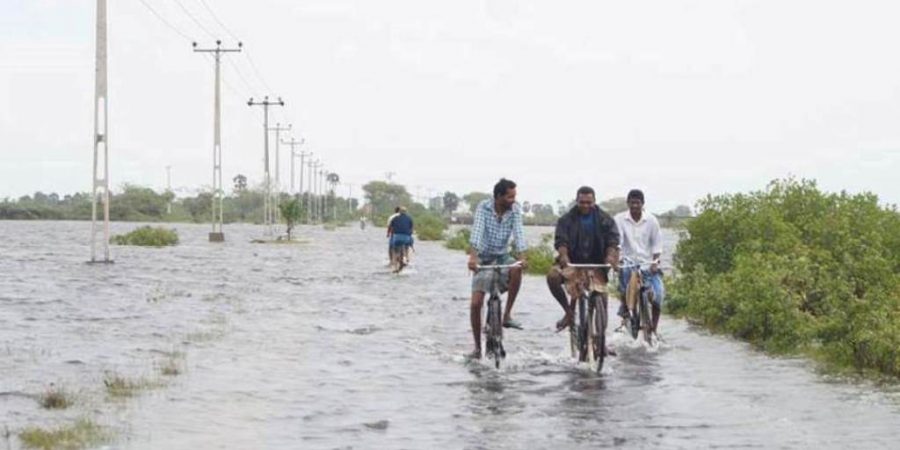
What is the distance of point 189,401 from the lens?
37.7 feet

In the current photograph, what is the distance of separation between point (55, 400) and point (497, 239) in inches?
194

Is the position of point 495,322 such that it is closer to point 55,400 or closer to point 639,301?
point 639,301

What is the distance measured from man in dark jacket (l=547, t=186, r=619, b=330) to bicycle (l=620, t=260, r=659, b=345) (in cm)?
154

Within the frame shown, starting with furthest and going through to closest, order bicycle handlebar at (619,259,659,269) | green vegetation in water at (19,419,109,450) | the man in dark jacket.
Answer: bicycle handlebar at (619,259,659,269) < the man in dark jacket < green vegetation in water at (19,419,109,450)

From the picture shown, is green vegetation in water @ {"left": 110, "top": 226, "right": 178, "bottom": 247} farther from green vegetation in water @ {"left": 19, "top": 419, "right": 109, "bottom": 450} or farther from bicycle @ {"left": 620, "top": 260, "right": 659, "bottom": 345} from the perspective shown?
green vegetation in water @ {"left": 19, "top": 419, "right": 109, "bottom": 450}

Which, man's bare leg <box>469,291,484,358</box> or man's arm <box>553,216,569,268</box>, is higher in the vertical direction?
man's arm <box>553,216,569,268</box>

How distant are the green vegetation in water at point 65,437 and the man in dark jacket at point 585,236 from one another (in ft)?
18.2

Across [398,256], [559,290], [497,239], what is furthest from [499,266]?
[398,256]

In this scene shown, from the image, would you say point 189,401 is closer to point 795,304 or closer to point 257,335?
point 257,335

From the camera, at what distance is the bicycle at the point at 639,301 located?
15.6m

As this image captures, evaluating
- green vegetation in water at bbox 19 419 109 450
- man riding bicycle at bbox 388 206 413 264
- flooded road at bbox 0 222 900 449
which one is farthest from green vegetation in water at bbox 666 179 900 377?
man riding bicycle at bbox 388 206 413 264

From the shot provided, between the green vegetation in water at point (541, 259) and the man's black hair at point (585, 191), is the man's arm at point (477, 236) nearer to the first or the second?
the man's black hair at point (585, 191)

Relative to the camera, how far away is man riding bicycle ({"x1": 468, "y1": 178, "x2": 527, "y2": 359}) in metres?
13.8

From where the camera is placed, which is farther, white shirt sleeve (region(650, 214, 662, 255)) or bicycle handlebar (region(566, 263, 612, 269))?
white shirt sleeve (region(650, 214, 662, 255))
